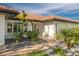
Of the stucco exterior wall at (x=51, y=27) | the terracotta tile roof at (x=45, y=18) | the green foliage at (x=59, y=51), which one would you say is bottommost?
the green foliage at (x=59, y=51)

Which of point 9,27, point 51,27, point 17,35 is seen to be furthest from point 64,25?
point 9,27

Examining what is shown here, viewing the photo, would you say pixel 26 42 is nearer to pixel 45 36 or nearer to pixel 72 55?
pixel 45 36

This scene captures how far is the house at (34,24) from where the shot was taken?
4.39 meters

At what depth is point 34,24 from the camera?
173 inches

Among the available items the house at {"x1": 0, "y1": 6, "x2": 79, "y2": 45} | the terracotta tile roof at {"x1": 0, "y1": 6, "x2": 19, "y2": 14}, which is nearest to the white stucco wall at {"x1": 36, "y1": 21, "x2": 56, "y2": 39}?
the house at {"x1": 0, "y1": 6, "x2": 79, "y2": 45}

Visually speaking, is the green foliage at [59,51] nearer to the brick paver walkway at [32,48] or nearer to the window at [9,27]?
the brick paver walkway at [32,48]

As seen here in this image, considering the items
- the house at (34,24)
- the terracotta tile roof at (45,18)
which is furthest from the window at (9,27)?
the terracotta tile roof at (45,18)

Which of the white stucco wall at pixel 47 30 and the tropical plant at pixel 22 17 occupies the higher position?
the tropical plant at pixel 22 17

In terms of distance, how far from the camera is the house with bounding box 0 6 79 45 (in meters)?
4.39

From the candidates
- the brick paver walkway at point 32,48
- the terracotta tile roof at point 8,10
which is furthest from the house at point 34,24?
the brick paver walkway at point 32,48

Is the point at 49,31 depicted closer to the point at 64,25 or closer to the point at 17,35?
the point at 64,25

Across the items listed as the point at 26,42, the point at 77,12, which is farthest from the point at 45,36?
the point at 77,12

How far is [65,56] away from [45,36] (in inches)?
16.2

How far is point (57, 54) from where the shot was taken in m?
4.40
